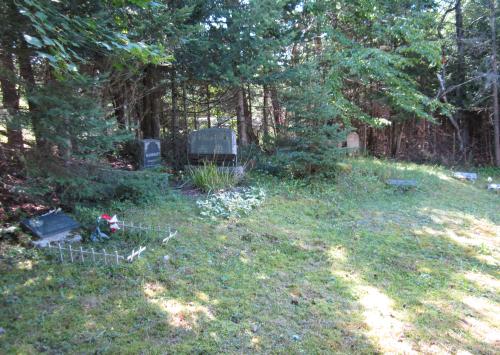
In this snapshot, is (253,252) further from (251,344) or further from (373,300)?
(251,344)

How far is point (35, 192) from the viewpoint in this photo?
3.84 m

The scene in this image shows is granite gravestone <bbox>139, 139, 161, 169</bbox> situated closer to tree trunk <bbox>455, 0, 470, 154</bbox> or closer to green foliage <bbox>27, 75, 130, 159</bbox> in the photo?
green foliage <bbox>27, 75, 130, 159</bbox>

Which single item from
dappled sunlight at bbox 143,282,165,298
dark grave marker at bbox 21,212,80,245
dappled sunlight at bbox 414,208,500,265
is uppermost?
dark grave marker at bbox 21,212,80,245

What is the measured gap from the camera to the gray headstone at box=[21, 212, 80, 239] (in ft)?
13.3

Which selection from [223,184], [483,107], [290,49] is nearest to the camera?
[223,184]

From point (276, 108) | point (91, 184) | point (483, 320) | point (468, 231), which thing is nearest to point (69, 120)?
point (91, 184)

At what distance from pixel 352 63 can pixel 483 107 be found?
Result: 18.8ft

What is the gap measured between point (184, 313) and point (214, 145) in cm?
501

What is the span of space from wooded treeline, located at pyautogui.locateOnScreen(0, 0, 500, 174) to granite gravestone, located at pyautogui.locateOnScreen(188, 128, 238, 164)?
28.2 inches

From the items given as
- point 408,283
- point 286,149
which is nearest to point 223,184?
point 286,149

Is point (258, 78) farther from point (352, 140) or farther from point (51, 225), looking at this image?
point (51, 225)

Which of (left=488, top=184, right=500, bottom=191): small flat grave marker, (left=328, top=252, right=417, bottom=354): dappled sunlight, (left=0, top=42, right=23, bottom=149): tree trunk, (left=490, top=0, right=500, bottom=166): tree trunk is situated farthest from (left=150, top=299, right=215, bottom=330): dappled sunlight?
(left=490, top=0, right=500, bottom=166): tree trunk

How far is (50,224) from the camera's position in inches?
165

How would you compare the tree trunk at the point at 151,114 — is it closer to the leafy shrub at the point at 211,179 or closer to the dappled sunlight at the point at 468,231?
the leafy shrub at the point at 211,179
